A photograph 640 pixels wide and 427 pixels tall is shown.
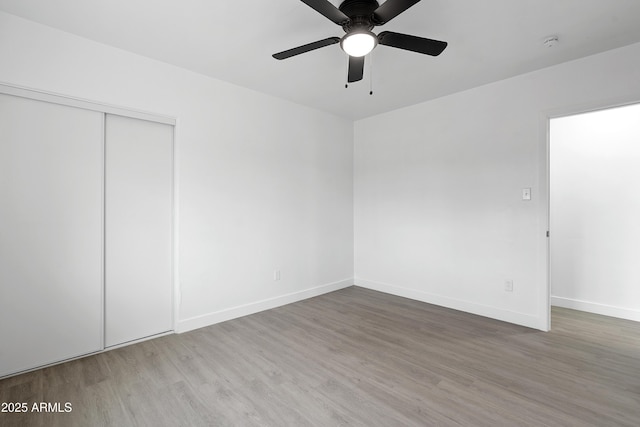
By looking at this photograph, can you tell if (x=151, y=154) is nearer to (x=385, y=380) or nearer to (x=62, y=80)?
(x=62, y=80)

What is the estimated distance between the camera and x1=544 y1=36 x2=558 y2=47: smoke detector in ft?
7.97

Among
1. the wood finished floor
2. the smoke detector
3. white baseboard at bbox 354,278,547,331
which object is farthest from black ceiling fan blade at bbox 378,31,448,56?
white baseboard at bbox 354,278,547,331

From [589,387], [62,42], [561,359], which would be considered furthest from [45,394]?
[561,359]

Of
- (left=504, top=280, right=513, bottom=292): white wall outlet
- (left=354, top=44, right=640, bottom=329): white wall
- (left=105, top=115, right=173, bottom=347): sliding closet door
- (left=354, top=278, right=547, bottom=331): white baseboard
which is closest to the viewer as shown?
(left=105, top=115, right=173, bottom=347): sliding closet door

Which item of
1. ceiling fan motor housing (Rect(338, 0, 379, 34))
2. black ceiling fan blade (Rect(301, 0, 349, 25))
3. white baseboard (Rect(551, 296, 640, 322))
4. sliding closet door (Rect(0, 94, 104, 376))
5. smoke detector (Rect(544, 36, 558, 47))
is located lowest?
white baseboard (Rect(551, 296, 640, 322))

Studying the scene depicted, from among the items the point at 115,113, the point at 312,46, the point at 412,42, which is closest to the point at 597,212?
→ the point at 412,42

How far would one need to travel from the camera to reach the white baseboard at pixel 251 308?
304 cm

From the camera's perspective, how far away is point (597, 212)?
3545 mm

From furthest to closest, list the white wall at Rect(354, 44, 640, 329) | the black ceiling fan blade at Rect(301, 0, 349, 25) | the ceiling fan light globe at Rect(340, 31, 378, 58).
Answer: the white wall at Rect(354, 44, 640, 329), the ceiling fan light globe at Rect(340, 31, 378, 58), the black ceiling fan blade at Rect(301, 0, 349, 25)

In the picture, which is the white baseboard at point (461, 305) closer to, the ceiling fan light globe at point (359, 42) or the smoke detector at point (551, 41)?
the smoke detector at point (551, 41)

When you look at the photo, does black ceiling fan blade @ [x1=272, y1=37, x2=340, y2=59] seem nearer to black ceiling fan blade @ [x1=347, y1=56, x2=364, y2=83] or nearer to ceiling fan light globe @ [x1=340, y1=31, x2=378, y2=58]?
ceiling fan light globe @ [x1=340, y1=31, x2=378, y2=58]

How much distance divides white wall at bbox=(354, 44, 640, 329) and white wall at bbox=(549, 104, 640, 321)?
0.85 meters

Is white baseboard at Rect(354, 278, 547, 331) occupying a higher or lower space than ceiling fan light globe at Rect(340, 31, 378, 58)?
lower

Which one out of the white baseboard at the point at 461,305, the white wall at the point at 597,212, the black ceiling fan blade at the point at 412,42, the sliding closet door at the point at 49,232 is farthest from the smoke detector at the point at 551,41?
the sliding closet door at the point at 49,232
